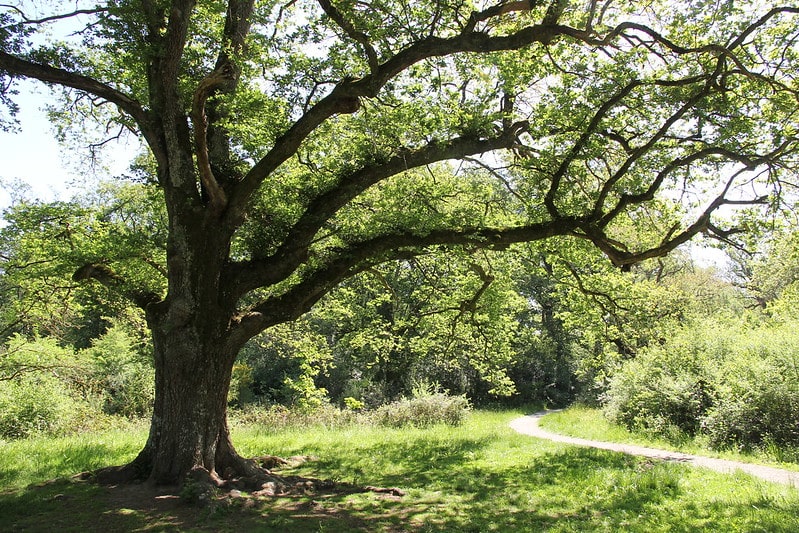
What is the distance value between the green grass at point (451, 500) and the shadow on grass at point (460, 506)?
2 centimetres

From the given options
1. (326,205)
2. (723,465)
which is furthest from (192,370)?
(723,465)

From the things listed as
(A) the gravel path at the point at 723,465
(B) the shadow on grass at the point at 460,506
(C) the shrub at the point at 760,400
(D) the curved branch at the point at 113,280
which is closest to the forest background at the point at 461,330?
(C) the shrub at the point at 760,400

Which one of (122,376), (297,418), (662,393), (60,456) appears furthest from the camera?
(122,376)

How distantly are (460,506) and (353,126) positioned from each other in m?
7.04

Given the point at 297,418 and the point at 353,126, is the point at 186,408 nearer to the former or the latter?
the point at 353,126

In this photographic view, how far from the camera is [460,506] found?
7402 mm

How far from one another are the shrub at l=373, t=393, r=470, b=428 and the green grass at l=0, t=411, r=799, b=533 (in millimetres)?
6458

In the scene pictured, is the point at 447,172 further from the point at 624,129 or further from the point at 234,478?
the point at 234,478

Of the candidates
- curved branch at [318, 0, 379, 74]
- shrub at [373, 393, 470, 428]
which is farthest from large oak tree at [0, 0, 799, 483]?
shrub at [373, 393, 470, 428]

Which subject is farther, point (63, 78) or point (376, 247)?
point (376, 247)

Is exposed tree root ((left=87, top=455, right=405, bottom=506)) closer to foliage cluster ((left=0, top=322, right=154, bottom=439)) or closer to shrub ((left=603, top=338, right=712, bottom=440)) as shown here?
foliage cluster ((left=0, top=322, right=154, bottom=439))

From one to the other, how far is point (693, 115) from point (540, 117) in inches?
100

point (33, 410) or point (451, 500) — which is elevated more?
point (33, 410)

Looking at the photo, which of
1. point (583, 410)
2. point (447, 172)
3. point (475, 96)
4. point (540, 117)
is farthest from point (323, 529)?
point (583, 410)
